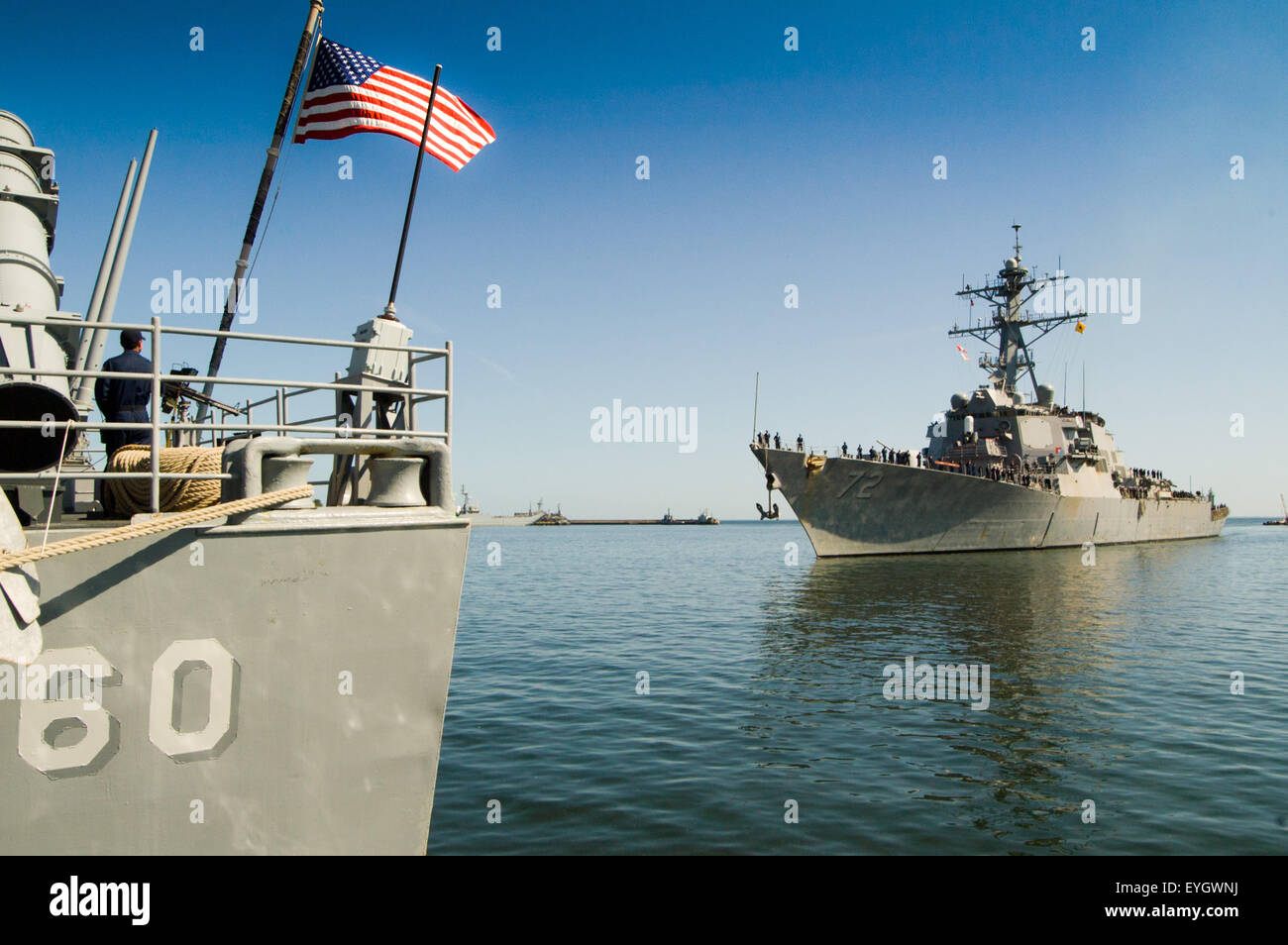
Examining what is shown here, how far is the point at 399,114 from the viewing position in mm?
7891

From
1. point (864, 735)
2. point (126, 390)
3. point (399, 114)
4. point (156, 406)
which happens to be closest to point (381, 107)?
point (399, 114)

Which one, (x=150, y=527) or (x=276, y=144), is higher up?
(x=276, y=144)

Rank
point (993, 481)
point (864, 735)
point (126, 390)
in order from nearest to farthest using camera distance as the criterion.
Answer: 1. point (126, 390)
2. point (864, 735)
3. point (993, 481)

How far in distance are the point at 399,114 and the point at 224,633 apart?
5.90 m

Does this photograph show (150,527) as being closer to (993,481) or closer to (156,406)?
(156,406)

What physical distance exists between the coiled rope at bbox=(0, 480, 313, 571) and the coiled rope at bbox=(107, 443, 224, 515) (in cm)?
40

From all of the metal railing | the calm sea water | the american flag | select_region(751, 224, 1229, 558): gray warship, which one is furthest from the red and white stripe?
select_region(751, 224, 1229, 558): gray warship

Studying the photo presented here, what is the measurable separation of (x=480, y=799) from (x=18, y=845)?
4065 millimetres

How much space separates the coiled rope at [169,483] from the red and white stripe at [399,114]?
4.32 meters

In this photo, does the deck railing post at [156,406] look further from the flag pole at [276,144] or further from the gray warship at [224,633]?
the flag pole at [276,144]
